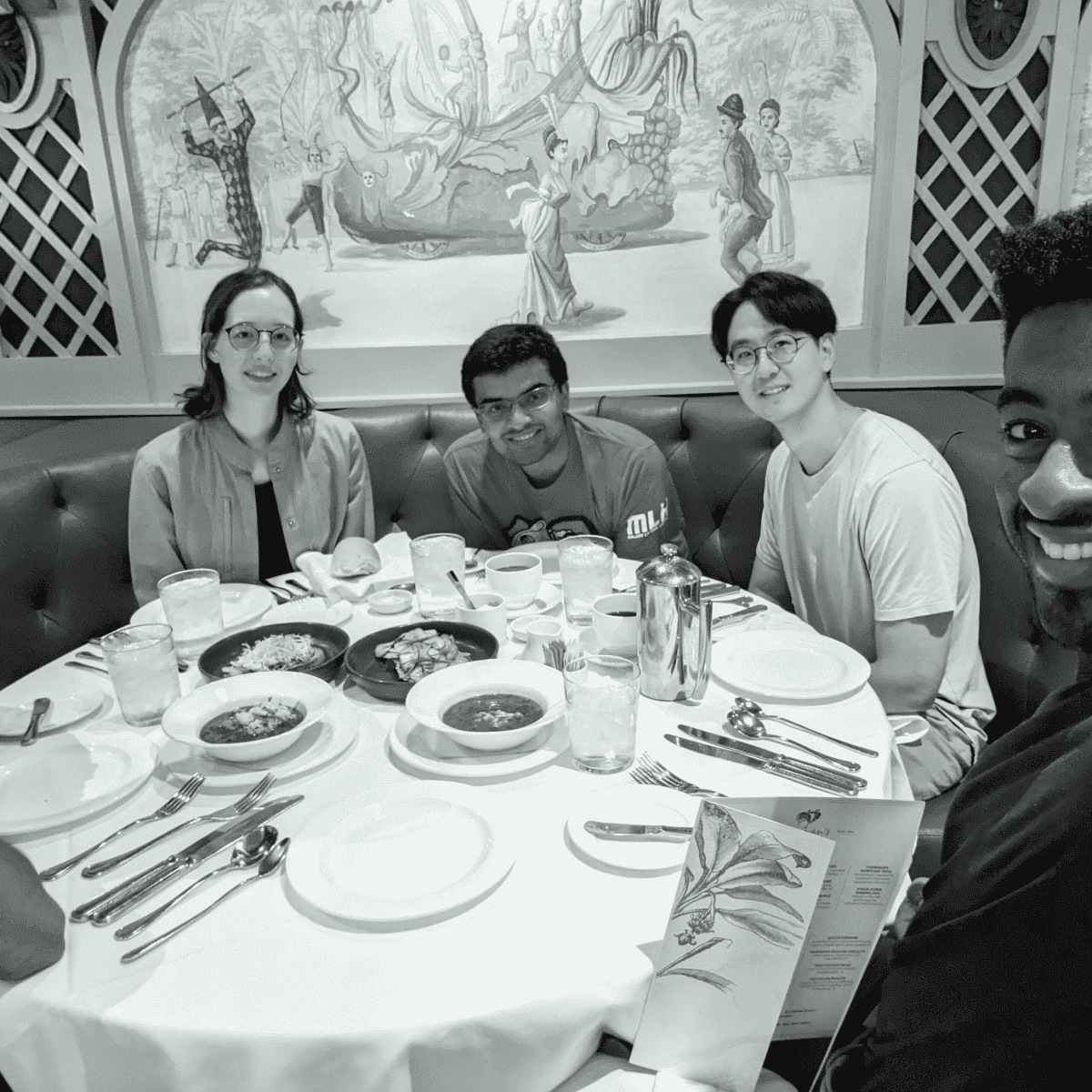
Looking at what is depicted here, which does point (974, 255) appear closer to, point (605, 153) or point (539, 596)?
point (605, 153)

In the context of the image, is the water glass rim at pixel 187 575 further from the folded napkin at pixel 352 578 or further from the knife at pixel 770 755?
the knife at pixel 770 755

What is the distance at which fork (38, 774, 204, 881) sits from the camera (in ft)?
2.87

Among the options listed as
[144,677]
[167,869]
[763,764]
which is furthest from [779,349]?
[167,869]

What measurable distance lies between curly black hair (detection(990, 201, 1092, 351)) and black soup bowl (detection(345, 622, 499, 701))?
897 mm

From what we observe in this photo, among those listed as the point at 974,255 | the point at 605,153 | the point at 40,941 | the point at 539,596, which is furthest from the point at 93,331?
the point at 974,255

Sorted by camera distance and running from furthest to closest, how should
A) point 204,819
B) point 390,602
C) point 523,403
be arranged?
point 523,403, point 390,602, point 204,819

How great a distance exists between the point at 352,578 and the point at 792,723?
109 centimetres

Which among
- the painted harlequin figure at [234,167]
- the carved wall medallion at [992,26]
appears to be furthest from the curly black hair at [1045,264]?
the painted harlequin figure at [234,167]

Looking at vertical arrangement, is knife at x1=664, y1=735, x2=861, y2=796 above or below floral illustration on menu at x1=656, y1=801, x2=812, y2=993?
below

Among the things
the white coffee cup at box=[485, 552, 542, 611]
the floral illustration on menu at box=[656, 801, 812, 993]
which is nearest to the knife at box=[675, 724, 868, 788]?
the floral illustration on menu at box=[656, 801, 812, 993]

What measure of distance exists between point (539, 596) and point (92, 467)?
158 centimetres

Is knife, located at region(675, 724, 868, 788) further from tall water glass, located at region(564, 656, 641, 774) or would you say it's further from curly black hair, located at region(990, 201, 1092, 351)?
curly black hair, located at region(990, 201, 1092, 351)

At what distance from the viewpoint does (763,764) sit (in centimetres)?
103

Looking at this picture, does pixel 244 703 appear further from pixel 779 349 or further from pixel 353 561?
pixel 779 349
